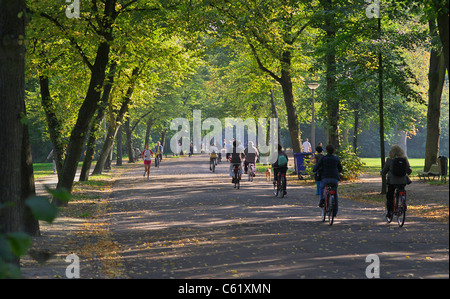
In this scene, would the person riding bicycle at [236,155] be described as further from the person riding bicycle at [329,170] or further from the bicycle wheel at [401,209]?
the bicycle wheel at [401,209]

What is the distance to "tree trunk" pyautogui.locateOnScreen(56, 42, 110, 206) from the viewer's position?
17.5 metres

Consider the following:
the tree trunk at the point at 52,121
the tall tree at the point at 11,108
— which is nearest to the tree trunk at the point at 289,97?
the tree trunk at the point at 52,121

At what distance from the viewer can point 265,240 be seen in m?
11.4

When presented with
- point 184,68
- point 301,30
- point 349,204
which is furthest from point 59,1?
point 301,30

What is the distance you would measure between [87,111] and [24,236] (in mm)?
15063

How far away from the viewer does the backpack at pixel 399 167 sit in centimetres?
1345

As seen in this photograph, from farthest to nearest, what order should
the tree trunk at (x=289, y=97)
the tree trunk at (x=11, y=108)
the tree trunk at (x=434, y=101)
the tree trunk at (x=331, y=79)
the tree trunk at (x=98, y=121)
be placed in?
the tree trunk at (x=289, y=97) < the tree trunk at (x=434, y=101) < the tree trunk at (x=98, y=121) < the tree trunk at (x=331, y=79) < the tree trunk at (x=11, y=108)

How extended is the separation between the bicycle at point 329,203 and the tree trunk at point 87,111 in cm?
704

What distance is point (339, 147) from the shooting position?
27.8m

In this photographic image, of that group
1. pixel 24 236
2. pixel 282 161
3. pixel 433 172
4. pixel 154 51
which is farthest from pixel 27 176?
pixel 433 172

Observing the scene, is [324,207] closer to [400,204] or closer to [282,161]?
[400,204]

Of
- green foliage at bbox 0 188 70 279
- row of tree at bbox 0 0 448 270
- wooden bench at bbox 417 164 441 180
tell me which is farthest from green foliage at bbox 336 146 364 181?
green foliage at bbox 0 188 70 279

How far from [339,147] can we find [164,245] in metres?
17.8
